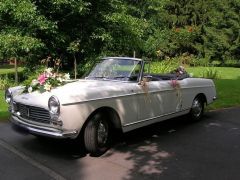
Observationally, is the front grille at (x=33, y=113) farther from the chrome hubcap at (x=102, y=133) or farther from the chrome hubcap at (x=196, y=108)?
the chrome hubcap at (x=196, y=108)

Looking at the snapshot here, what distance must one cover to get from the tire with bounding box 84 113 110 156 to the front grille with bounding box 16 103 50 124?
0.63 meters

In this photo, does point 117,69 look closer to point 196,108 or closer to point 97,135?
point 97,135

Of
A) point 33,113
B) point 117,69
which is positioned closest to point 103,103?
point 33,113

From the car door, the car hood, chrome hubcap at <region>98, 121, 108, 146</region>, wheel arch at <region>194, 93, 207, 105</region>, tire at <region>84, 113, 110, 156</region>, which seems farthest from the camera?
wheel arch at <region>194, 93, 207, 105</region>

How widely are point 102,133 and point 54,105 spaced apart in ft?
3.22

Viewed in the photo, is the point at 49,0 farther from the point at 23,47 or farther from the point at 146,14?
the point at 146,14

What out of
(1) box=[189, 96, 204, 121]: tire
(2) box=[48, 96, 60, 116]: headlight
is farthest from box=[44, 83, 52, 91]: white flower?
(1) box=[189, 96, 204, 121]: tire

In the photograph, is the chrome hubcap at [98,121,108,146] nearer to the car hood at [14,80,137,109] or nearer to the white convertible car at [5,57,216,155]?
the white convertible car at [5,57,216,155]

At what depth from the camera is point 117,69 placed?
291 inches

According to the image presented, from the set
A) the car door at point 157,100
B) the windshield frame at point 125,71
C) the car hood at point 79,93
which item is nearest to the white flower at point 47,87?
the car hood at point 79,93

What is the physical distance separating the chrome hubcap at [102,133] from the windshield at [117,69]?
121 centimetres

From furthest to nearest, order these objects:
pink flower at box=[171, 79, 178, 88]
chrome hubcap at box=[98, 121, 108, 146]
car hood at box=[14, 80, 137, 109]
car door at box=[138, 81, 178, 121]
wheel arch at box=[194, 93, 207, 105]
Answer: wheel arch at box=[194, 93, 207, 105] < pink flower at box=[171, 79, 178, 88] < car door at box=[138, 81, 178, 121] < chrome hubcap at box=[98, 121, 108, 146] < car hood at box=[14, 80, 137, 109]

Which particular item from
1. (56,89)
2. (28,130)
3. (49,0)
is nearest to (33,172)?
(28,130)

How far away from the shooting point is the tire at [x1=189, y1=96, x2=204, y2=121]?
867 cm
